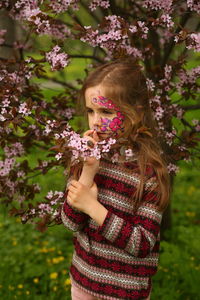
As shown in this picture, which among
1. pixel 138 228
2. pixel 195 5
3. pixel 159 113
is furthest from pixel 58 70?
pixel 138 228

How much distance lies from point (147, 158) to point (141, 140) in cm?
11

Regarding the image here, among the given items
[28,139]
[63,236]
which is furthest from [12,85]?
[63,236]

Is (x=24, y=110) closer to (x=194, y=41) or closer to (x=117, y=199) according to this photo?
(x=117, y=199)

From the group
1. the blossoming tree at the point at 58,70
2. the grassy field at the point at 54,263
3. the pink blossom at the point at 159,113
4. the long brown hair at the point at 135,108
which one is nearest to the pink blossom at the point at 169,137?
the blossoming tree at the point at 58,70

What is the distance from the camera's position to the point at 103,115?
6.86ft

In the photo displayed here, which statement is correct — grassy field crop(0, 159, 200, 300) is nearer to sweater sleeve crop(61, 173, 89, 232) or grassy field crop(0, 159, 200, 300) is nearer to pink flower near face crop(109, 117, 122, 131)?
sweater sleeve crop(61, 173, 89, 232)

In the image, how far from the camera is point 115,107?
2.08 metres

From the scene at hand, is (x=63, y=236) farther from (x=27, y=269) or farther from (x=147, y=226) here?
(x=147, y=226)

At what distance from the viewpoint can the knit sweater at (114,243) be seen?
203 centimetres

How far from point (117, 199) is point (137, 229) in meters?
0.21

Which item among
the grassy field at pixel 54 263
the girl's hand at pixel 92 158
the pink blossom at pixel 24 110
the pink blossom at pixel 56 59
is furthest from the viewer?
the grassy field at pixel 54 263

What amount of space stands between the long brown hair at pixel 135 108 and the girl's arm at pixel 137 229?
0.15ft

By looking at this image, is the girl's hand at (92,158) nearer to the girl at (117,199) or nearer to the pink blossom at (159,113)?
the girl at (117,199)

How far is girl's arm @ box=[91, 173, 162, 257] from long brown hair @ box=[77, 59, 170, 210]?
0.05 metres
